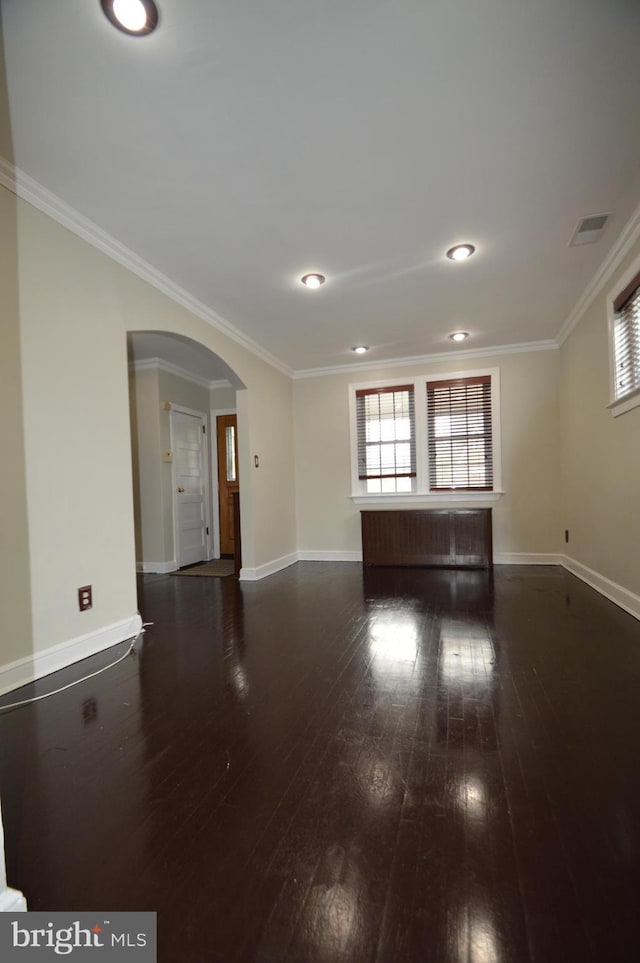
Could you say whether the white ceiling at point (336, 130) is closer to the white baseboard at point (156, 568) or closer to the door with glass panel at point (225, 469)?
the door with glass panel at point (225, 469)

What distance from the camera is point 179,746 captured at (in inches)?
65.8

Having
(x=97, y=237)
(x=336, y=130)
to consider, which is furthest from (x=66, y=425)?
(x=336, y=130)

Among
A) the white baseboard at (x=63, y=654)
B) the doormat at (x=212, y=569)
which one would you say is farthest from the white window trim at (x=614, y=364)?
the doormat at (x=212, y=569)

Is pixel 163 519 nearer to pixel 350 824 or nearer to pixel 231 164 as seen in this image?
pixel 231 164

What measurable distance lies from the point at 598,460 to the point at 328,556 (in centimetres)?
332

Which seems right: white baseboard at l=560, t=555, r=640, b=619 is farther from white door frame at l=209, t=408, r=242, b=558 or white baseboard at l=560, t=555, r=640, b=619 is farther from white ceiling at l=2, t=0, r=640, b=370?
white door frame at l=209, t=408, r=242, b=558

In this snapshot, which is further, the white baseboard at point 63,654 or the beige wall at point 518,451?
the beige wall at point 518,451

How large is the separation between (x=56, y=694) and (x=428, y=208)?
335 cm

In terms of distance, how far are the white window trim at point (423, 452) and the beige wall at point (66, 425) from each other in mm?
2947

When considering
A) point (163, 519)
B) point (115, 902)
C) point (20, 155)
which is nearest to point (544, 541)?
point (163, 519)

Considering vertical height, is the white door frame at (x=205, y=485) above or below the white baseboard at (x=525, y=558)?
above

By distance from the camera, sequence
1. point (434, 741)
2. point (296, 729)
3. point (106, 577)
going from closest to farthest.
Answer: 1. point (434, 741)
2. point (296, 729)
3. point (106, 577)

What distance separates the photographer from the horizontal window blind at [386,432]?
546 cm

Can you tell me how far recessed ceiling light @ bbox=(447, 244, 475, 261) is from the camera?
295cm
